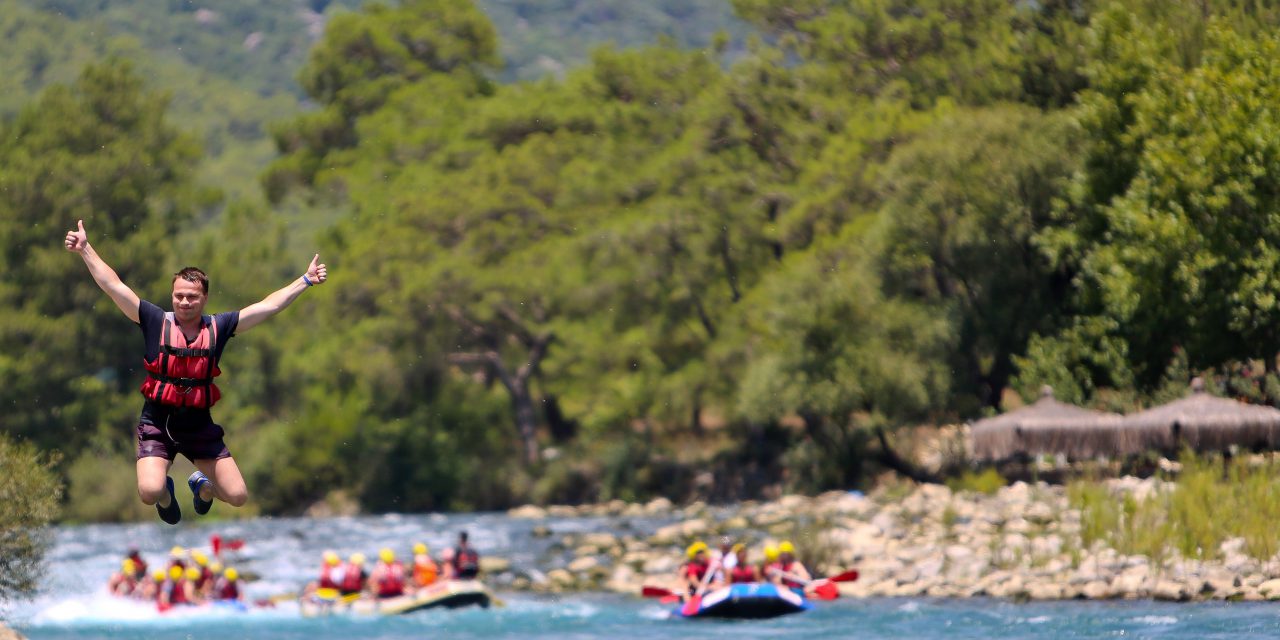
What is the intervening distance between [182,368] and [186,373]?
0.04 m

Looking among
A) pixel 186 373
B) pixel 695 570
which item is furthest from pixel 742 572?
pixel 186 373

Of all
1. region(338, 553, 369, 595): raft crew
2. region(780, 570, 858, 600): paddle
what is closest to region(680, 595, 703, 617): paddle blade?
region(780, 570, 858, 600): paddle

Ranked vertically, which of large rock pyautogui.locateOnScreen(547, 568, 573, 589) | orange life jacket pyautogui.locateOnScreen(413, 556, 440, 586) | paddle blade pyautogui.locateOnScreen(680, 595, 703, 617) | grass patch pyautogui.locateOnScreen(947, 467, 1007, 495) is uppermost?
grass patch pyautogui.locateOnScreen(947, 467, 1007, 495)

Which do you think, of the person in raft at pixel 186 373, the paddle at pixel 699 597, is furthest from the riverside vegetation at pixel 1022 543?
the person in raft at pixel 186 373

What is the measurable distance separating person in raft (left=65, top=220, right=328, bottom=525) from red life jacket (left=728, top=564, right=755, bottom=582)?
56.0 ft

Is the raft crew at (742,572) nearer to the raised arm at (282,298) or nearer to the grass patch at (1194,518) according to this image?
the grass patch at (1194,518)

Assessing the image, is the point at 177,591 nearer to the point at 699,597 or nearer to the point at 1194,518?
the point at 699,597

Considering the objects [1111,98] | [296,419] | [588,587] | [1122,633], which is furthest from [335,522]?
[1122,633]

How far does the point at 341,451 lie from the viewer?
59.2 meters

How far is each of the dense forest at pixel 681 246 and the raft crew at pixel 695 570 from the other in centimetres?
1100

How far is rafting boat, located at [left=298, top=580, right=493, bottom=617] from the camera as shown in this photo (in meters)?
29.4

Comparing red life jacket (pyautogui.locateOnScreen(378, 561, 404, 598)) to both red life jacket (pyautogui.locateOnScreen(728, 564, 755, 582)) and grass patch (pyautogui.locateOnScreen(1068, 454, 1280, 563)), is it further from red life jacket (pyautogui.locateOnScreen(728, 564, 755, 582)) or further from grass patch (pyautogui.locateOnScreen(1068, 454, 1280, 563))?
grass patch (pyautogui.locateOnScreen(1068, 454, 1280, 563))

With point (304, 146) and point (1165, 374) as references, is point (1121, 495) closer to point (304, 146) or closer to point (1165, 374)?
point (1165, 374)

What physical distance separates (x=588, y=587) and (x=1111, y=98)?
49.8ft
